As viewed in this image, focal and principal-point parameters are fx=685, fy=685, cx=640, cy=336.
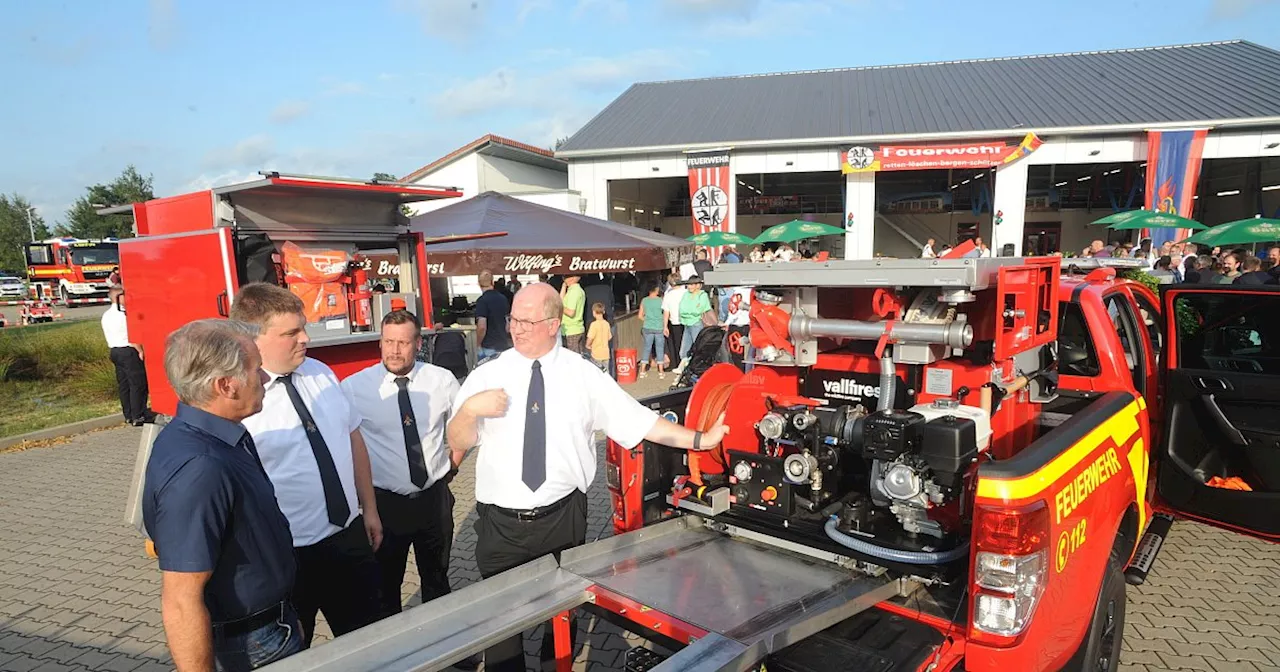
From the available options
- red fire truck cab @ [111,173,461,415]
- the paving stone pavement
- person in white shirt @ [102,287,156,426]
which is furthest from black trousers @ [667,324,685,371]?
person in white shirt @ [102,287,156,426]

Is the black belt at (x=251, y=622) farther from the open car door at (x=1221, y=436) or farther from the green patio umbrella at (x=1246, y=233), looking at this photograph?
the green patio umbrella at (x=1246, y=233)

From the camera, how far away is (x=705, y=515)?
127 inches

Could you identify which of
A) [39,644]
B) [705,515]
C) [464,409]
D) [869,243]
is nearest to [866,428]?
[705,515]

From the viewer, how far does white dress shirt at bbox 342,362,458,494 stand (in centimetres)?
329

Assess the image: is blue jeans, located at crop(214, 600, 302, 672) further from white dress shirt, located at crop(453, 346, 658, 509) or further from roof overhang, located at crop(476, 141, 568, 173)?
roof overhang, located at crop(476, 141, 568, 173)

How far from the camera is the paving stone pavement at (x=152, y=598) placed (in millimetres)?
3652

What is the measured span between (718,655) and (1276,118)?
22378 millimetres

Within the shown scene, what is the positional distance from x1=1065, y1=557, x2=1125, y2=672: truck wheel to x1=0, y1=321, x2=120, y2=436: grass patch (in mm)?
11714

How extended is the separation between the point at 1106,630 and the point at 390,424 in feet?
11.0

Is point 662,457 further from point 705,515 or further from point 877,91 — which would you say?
point 877,91

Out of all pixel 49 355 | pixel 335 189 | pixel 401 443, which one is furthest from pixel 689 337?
pixel 49 355

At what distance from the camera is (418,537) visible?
135 inches

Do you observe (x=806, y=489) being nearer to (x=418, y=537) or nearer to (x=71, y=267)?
(x=418, y=537)

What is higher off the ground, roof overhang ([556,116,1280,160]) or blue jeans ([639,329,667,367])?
roof overhang ([556,116,1280,160])
